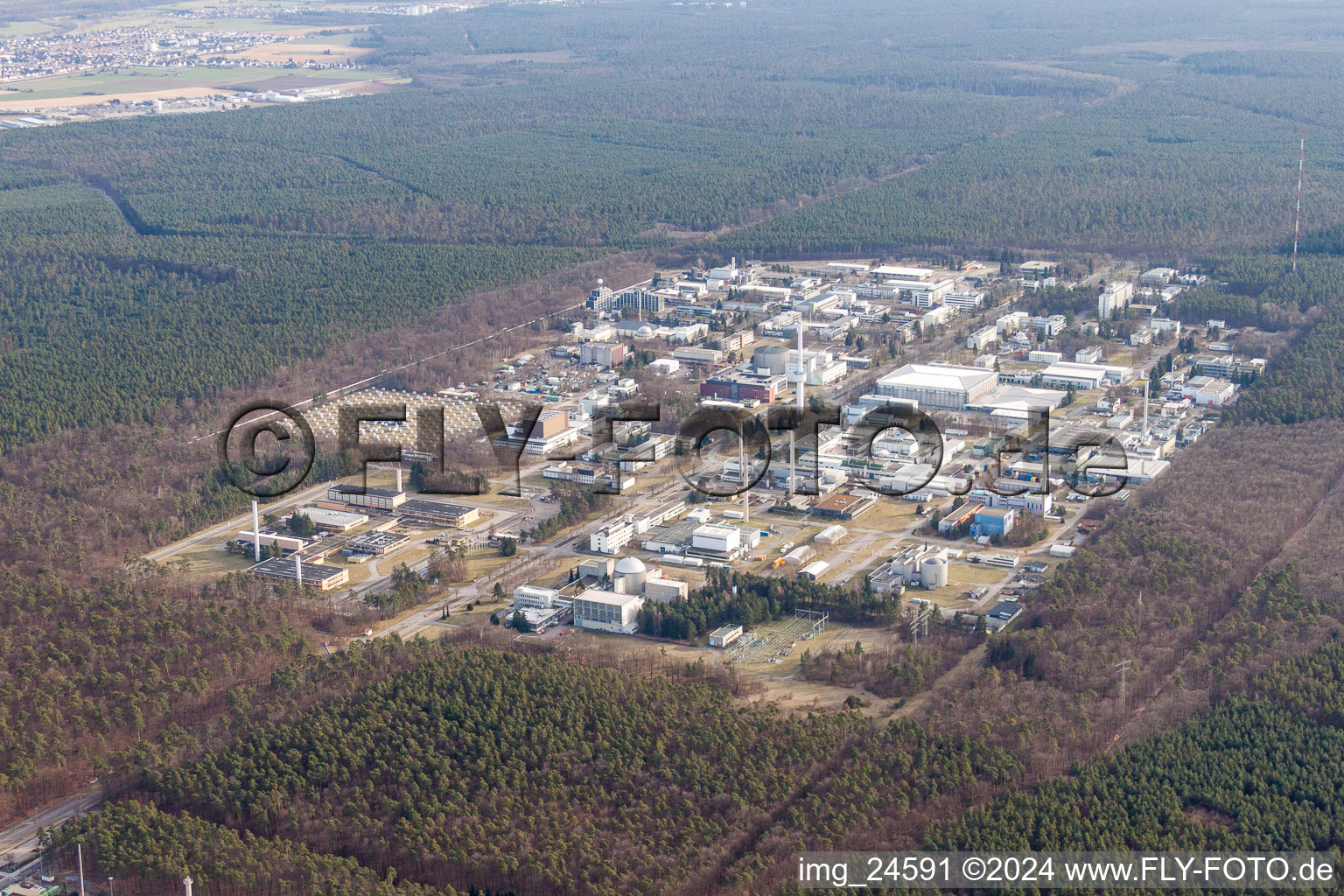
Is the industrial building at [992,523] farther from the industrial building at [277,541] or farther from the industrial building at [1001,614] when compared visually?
the industrial building at [277,541]

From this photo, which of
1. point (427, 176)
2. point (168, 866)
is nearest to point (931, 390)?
point (168, 866)

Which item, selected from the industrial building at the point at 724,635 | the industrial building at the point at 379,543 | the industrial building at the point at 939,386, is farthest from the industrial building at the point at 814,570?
the industrial building at the point at 939,386

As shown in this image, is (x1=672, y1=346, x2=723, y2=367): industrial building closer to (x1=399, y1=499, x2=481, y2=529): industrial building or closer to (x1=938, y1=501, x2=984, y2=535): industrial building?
(x1=399, y1=499, x2=481, y2=529): industrial building

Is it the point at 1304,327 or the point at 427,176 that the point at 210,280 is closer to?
the point at 427,176

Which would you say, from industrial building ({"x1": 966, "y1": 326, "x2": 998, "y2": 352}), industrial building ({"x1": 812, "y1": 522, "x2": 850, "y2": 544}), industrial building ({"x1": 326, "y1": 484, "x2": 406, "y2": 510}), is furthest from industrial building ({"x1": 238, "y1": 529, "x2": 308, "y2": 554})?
industrial building ({"x1": 966, "y1": 326, "x2": 998, "y2": 352})

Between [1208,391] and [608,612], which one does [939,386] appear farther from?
[608,612]
